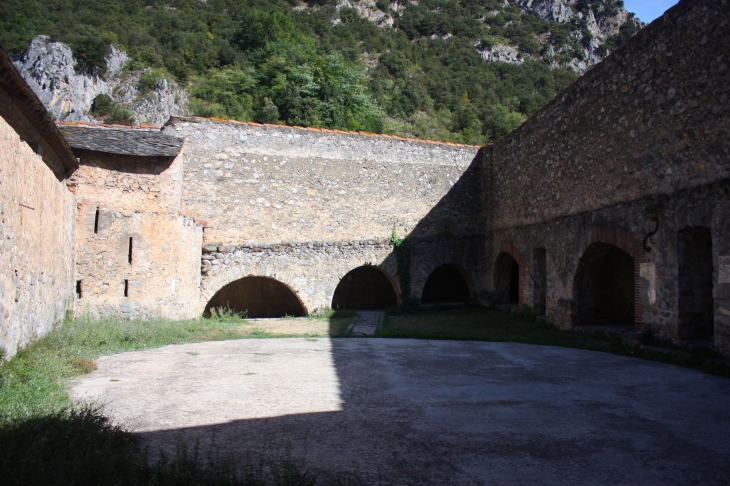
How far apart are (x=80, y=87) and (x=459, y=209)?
30542mm

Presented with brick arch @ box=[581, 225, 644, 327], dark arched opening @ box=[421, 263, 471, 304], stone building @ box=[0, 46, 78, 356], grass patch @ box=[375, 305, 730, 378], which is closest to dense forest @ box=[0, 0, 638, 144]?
dark arched opening @ box=[421, 263, 471, 304]

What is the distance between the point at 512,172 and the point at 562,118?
2.82 metres

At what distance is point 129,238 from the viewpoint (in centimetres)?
1030

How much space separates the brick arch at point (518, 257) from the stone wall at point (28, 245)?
10.5 m

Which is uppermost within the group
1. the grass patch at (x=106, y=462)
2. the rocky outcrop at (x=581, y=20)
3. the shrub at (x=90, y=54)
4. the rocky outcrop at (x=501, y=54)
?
the rocky outcrop at (x=581, y=20)

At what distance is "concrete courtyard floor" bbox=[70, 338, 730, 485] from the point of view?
11.3 feet

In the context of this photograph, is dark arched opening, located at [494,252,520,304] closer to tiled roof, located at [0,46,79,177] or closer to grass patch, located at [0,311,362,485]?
tiled roof, located at [0,46,79,177]

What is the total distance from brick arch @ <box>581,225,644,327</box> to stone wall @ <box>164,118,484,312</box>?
605 cm

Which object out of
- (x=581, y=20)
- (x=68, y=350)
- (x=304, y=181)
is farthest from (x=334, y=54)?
(x=581, y=20)

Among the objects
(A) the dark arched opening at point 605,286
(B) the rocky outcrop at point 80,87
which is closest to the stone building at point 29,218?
(A) the dark arched opening at point 605,286

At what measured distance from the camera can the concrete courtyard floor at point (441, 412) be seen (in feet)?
11.3

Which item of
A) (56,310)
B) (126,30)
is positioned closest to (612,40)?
(126,30)

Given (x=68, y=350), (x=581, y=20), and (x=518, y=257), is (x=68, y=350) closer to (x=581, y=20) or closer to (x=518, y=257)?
(x=518, y=257)

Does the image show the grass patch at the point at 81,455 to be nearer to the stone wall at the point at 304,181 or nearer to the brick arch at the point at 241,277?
the brick arch at the point at 241,277
